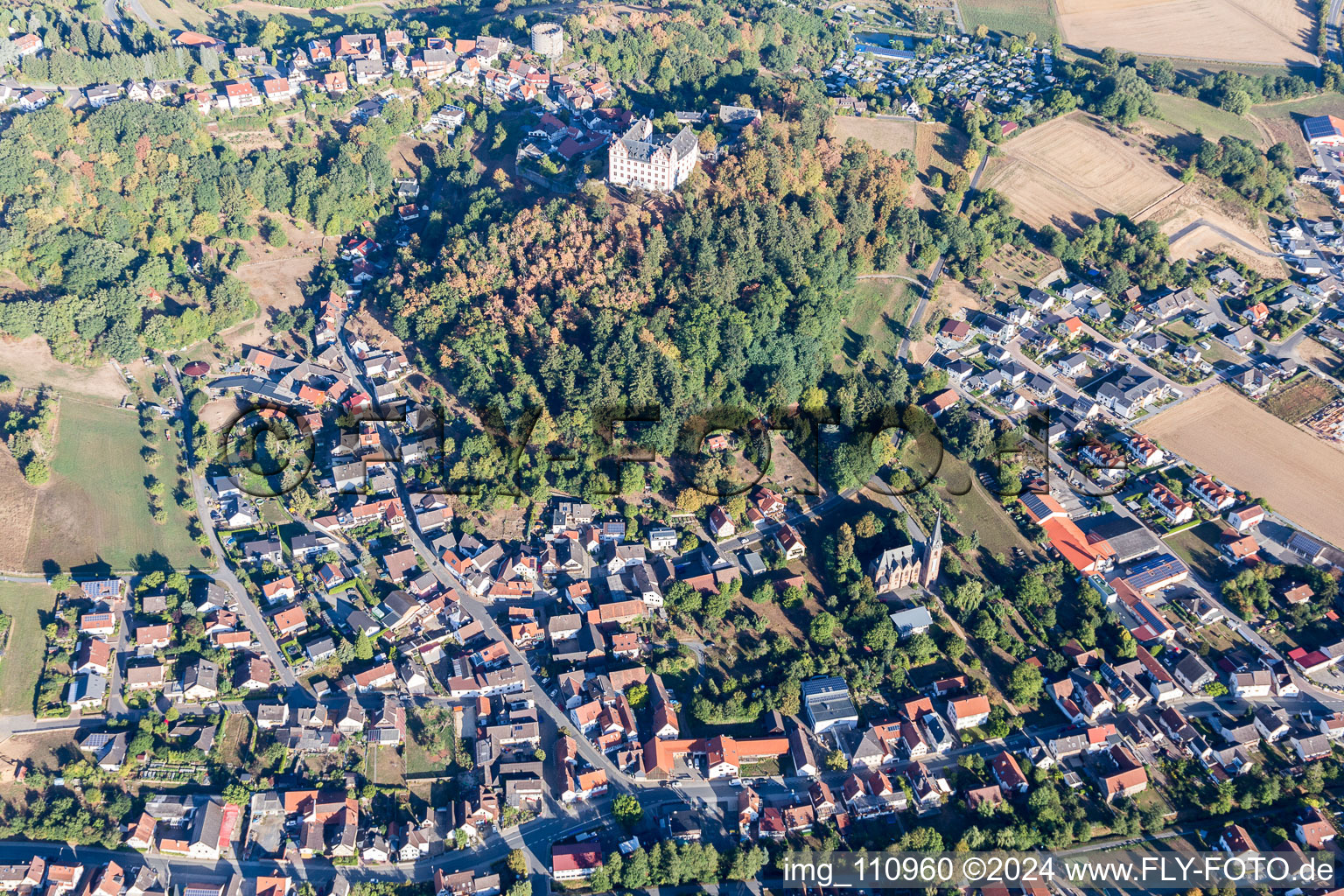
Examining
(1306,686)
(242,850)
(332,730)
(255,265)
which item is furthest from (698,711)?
(255,265)

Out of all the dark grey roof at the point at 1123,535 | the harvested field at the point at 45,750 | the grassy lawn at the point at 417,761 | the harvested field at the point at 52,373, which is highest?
the harvested field at the point at 52,373

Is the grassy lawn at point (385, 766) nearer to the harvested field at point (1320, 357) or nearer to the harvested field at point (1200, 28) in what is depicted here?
the harvested field at point (1320, 357)

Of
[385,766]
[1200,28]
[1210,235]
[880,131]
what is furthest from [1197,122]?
[385,766]

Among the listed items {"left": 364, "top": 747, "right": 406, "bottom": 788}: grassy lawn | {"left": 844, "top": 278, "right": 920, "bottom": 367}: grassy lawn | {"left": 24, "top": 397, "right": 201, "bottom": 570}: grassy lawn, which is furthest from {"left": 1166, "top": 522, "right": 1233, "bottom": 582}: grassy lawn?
{"left": 24, "top": 397, "right": 201, "bottom": 570}: grassy lawn

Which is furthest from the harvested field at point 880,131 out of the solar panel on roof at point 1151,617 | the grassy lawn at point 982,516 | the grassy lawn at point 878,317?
the solar panel on roof at point 1151,617

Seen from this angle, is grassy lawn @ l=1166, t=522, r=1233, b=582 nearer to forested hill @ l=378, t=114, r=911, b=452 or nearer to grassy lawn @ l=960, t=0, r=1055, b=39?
forested hill @ l=378, t=114, r=911, b=452

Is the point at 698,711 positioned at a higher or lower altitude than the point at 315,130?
lower

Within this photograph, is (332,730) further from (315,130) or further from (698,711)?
(315,130)
